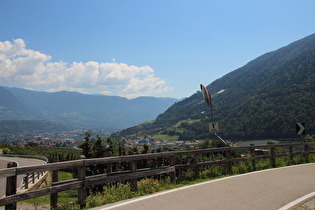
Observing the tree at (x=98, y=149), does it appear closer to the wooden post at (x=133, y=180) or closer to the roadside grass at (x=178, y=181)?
the roadside grass at (x=178, y=181)

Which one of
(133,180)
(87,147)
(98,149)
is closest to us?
(133,180)

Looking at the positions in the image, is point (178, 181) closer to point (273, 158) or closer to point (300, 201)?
point (300, 201)

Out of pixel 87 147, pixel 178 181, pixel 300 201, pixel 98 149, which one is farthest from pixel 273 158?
pixel 87 147

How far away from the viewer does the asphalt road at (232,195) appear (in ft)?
19.4

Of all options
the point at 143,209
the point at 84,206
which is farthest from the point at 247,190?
the point at 84,206

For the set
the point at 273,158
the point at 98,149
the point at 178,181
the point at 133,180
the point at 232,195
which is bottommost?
the point at 232,195

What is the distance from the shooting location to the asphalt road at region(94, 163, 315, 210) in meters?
5.91

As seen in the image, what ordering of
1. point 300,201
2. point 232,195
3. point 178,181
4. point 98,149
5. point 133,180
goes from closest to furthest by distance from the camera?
point 300,201, point 232,195, point 133,180, point 178,181, point 98,149

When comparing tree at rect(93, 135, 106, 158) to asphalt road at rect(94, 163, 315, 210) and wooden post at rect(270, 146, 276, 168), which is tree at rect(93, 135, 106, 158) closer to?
asphalt road at rect(94, 163, 315, 210)

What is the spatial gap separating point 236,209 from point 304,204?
1.77 m

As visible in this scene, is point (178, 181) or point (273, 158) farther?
point (273, 158)

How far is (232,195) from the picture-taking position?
6.81 meters

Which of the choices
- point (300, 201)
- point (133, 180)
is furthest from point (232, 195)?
point (133, 180)

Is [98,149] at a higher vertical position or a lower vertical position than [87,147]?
lower
